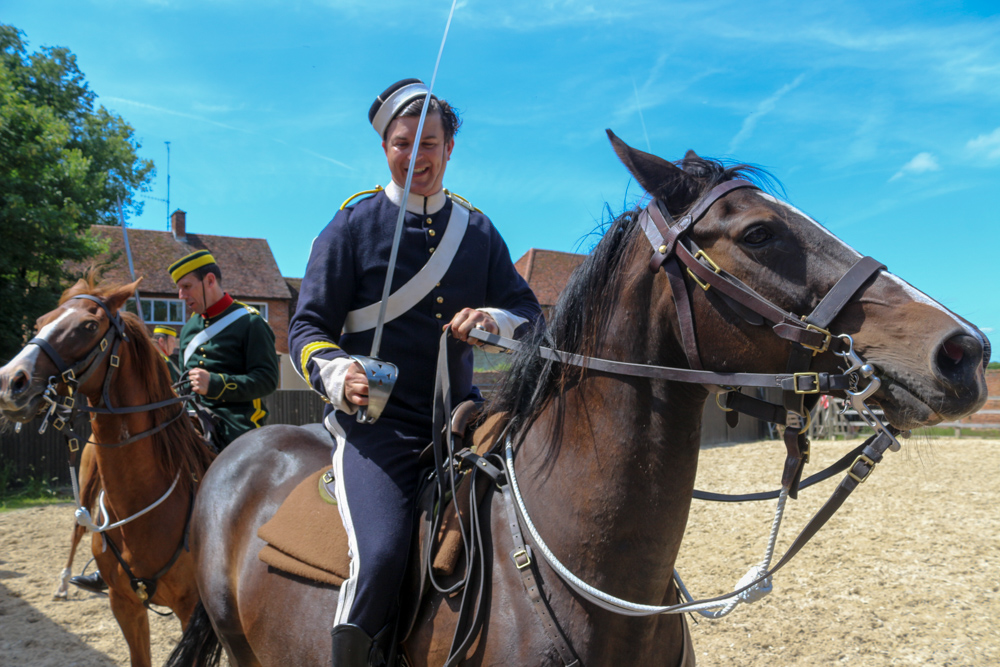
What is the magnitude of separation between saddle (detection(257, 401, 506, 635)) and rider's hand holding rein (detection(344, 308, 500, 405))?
32 centimetres

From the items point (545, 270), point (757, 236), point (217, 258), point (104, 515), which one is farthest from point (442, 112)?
point (217, 258)

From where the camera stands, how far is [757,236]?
5.35ft

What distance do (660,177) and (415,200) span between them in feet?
3.30

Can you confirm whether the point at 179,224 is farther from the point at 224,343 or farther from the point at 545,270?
the point at 224,343

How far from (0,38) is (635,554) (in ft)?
78.8

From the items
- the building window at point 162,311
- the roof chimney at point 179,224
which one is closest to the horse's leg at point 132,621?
the building window at point 162,311

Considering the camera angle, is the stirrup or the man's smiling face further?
the man's smiling face

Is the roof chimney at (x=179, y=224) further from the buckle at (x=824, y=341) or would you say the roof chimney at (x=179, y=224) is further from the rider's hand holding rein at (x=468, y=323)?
the buckle at (x=824, y=341)

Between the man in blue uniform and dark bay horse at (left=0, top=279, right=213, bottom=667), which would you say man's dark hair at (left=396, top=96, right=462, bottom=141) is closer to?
the man in blue uniform

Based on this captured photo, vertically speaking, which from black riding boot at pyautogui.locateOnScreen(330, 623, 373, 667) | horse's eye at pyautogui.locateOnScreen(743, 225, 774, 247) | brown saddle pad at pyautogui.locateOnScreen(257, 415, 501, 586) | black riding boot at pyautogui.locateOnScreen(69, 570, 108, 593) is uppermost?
horse's eye at pyautogui.locateOnScreen(743, 225, 774, 247)

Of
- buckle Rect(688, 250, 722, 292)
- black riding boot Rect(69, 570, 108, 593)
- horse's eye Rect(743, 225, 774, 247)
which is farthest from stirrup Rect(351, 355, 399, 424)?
black riding boot Rect(69, 570, 108, 593)

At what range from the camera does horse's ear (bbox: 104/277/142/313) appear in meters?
4.08

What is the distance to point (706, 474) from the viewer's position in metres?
12.7

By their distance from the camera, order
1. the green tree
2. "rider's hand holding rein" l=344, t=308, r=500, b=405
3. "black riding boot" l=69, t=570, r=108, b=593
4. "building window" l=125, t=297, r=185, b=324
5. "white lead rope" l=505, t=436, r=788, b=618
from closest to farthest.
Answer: "white lead rope" l=505, t=436, r=788, b=618 → "rider's hand holding rein" l=344, t=308, r=500, b=405 → "black riding boot" l=69, t=570, r=108, b=593 → the green tree → "building window" l=125, t=297, r=185, b=324
